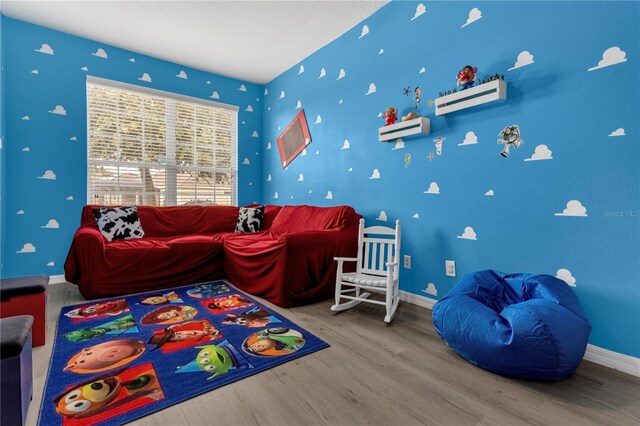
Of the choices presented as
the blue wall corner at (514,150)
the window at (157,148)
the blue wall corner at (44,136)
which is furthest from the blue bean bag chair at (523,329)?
the blue wall corner at (44,136)

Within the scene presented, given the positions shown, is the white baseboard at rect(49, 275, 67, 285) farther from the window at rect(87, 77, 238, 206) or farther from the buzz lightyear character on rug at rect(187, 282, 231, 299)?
the buzz lightyear character on rug at rect(187, 282, 231, 299)

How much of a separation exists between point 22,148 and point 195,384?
3352 mm

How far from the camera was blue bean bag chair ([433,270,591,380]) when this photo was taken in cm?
147

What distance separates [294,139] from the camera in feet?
13.9

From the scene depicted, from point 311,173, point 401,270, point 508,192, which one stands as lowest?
point 401,270

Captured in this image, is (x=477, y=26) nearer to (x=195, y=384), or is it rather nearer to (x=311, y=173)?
(x=311, y=173)

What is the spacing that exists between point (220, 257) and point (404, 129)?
2.32m

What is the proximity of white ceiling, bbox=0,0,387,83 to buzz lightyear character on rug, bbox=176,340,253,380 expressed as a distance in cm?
293

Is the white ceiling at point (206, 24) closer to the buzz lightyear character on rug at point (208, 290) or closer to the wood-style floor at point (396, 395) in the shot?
the buzz lightyear character on rug at point (208, 290)

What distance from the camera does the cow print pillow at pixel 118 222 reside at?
10.6ft

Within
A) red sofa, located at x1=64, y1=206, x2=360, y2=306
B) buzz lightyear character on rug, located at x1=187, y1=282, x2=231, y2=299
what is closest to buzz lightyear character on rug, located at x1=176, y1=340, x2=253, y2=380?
red sofa, located at x1=64, y1=206, x2=360, y2=306

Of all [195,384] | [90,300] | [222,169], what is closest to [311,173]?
[222,169]

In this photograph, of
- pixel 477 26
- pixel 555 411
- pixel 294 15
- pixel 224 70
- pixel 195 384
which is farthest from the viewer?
pixel 224 70

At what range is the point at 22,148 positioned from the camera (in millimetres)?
3227
